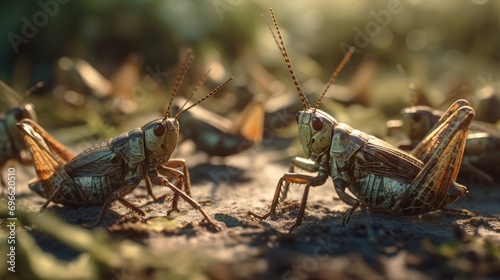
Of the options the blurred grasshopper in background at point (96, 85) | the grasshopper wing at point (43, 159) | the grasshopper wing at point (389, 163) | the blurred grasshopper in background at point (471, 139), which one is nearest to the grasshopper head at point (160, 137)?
the grasshopper wing at point (43, 159)

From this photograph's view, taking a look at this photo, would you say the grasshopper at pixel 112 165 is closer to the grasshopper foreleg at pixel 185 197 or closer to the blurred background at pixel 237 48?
the grasshopper foreleg at pixel 185 197

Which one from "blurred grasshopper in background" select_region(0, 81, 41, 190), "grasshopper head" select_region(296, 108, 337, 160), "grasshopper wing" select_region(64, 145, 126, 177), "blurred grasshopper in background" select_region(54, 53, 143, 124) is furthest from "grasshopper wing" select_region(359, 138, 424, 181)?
"blurred grasshopper in background" select_region(54, 53, 143, 124)

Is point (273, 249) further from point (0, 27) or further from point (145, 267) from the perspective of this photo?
point (0, 27)

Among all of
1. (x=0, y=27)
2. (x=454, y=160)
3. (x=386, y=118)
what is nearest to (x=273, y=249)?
(x=454, y=160)

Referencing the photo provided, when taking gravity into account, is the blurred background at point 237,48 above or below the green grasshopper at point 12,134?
above

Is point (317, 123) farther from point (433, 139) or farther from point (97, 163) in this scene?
point (97, 163)

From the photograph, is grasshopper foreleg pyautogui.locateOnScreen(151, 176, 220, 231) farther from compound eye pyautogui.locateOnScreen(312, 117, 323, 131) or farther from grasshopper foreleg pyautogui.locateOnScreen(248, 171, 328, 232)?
compound eye pyautogui.locateOnScreen(312, 117, 323, 131)
